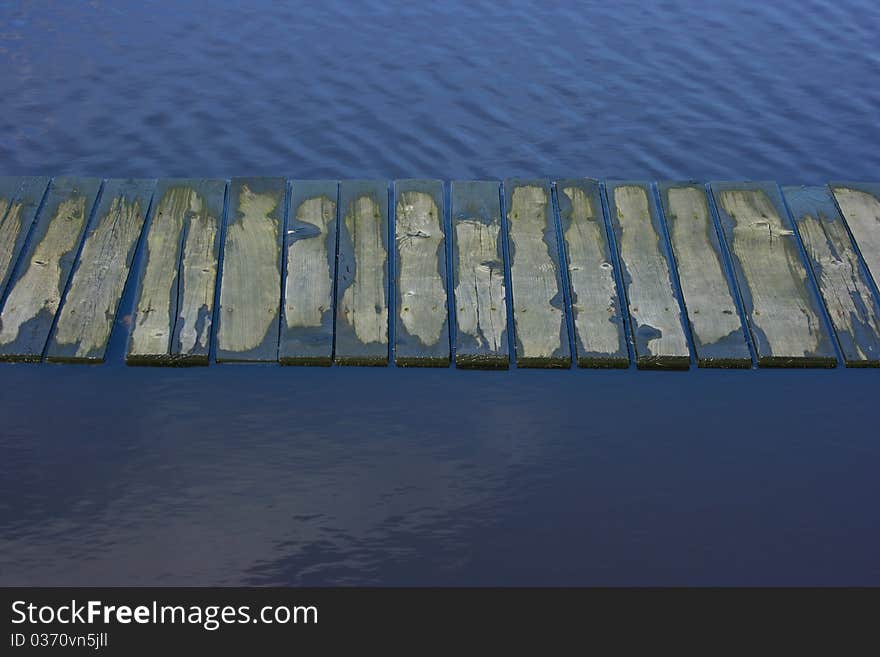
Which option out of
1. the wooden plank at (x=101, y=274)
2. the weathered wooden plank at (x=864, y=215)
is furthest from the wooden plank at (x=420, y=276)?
the weathered wooden plank at (x=864, y=215)

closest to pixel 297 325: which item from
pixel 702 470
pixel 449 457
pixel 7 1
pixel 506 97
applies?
pixel 449 457

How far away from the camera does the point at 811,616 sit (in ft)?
9.45

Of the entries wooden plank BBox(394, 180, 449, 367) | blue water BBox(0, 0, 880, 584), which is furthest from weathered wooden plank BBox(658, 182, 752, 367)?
wooden plank BBox(394, 180, 449, 367)

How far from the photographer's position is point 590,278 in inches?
158

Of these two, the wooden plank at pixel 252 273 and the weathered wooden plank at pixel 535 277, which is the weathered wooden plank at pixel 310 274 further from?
the weathered wooden plank at pixel 535 277

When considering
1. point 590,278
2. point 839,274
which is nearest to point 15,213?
point 590,278

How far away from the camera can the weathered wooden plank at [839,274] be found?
3.79m

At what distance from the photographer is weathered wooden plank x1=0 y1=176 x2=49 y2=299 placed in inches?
158

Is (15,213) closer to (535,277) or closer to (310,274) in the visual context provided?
(310,274)

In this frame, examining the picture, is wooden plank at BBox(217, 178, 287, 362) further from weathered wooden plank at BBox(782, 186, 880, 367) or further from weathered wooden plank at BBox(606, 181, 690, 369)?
weathered wooden plank at BBox(782, 186, 880, 367)

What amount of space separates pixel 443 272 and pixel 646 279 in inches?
26.7

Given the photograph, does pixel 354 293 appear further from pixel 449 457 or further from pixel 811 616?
pixel 811 616

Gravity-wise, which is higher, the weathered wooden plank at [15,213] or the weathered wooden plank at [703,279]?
the weathered wooden plank at [15,213]

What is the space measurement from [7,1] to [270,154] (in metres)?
2.16
